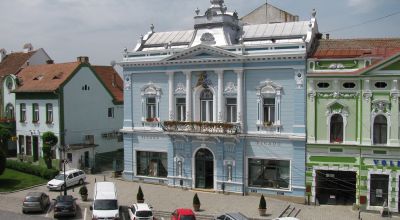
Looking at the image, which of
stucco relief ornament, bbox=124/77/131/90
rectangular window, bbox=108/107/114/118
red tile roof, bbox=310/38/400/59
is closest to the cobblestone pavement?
stucco relief ornament, bbox=124/77/131/90

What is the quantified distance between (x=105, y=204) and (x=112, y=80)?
1096 inches

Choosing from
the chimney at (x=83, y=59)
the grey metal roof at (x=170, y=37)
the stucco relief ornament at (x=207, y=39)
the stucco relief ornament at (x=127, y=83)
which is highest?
the grey metal roof at (x=170, y=37)

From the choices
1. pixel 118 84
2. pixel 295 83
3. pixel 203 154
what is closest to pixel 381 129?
pixel 295 83

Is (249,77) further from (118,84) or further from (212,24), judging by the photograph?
(118,84)

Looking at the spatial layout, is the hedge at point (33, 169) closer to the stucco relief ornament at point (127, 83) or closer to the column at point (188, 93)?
the stucco relief ornament at point (127, 83)

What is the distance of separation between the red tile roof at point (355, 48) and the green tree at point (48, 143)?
25.5m

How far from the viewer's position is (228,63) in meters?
37.2

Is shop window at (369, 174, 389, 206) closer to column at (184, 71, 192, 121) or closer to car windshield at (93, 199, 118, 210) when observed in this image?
column at (184, 71, 192, 121)

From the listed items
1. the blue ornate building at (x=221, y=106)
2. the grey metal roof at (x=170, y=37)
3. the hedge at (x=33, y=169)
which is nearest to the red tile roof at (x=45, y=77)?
the hedge at (x=33, y=169)

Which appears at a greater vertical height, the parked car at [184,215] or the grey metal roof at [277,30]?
the grey metal roof at [277,30]

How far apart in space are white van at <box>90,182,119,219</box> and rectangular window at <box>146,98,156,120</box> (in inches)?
395

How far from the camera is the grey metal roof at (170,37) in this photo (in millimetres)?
42062

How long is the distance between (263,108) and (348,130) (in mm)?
6514

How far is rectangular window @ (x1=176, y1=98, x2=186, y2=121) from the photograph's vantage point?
1571 inches
